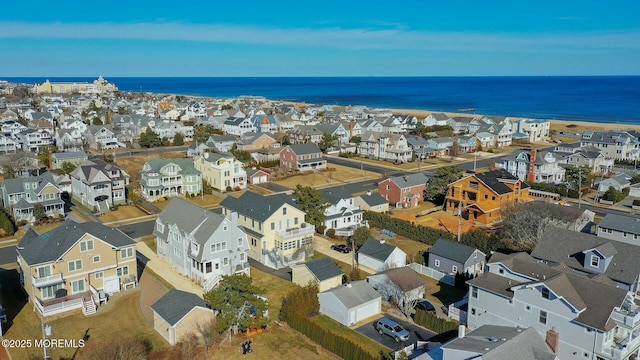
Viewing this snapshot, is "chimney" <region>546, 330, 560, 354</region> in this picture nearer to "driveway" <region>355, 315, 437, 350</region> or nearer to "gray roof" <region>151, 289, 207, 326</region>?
"driveway" <region>355, 315, 437, 350</region>

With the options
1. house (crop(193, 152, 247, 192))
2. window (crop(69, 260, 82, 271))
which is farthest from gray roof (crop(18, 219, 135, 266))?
house (crop(193, 152, 247, 192))

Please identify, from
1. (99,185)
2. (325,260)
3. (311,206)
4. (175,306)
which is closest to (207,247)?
(175,306)

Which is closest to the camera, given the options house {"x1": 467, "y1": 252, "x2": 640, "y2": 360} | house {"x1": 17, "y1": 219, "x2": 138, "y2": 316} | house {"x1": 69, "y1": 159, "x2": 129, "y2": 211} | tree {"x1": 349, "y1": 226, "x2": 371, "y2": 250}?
house {"x1": 467, "y1": 252, "x2": 640, "y2": 360}

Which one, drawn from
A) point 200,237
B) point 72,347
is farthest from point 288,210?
point 72,347

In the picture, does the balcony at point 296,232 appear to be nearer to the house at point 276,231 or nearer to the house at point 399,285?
the house at point 276,231

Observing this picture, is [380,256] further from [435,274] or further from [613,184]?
[613,184]
